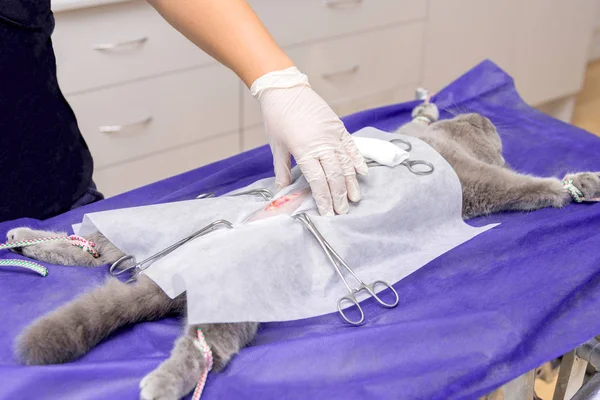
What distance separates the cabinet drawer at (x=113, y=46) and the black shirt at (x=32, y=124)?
645 mm

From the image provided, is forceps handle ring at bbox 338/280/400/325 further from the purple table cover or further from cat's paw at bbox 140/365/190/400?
cat's paw at bbox 140/365/190/400

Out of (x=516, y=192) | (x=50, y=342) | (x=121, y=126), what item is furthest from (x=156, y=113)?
(x=50, y=342)

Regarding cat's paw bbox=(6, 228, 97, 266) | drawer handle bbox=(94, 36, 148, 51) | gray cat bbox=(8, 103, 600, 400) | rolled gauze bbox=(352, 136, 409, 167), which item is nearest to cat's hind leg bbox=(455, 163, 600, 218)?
gray cat bbox=(8, 103, 600, 400)

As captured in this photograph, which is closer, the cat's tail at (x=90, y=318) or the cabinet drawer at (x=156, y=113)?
the cat's tail at (x=90, y=318)

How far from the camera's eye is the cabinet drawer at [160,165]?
2.02 metres

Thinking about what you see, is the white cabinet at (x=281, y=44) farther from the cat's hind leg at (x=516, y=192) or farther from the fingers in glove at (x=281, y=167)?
the cat's hind leg at (x=516, y=192)

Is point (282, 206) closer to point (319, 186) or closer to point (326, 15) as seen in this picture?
point (319, 186)

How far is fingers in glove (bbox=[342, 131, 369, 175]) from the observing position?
113 cm

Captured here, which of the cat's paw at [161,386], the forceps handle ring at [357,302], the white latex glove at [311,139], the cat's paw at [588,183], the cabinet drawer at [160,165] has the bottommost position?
the cabinet drawer at [160,165]

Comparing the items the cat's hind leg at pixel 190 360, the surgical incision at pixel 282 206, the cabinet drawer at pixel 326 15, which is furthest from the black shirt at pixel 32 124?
the cabinet drawer at pixel 326 15

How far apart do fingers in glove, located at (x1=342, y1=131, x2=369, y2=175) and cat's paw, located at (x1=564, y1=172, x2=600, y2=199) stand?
0.39m

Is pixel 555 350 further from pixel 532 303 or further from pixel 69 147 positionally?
pixel 69 147

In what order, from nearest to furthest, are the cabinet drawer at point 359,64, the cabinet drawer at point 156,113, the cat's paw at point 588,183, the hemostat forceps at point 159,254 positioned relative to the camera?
the hemostat forceps at point 159,254
the cat's paw at point 588,183
the cabinet drawer at point 156,113
the cabinet drawer at point 359,64

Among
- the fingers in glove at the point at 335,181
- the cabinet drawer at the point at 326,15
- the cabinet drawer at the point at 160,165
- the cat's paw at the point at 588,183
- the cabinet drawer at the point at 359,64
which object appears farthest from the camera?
the cabinet drawer at the point at 359,64
